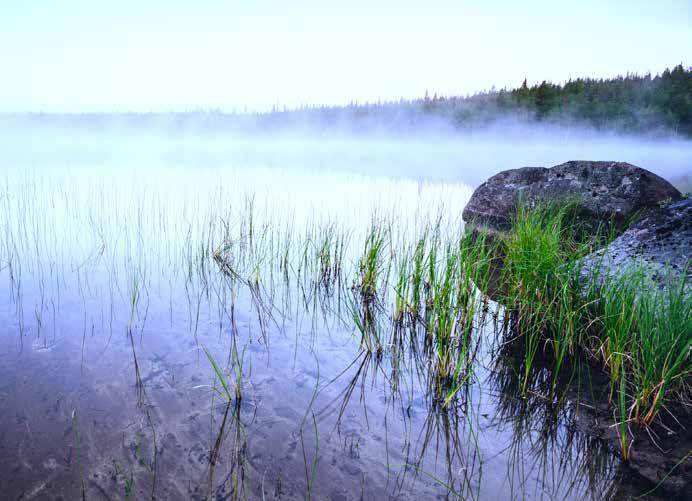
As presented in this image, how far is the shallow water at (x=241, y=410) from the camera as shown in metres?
1.77

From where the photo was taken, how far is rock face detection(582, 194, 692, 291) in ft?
9.78

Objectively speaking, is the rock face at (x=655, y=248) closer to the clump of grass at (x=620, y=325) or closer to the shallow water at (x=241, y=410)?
the clump of grass at (x=620, y=325)

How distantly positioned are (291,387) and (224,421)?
466 mm

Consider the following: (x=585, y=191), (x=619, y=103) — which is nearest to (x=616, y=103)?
(x=619, y=103)

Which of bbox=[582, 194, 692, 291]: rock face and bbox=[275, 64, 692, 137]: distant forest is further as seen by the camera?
bbox=[275, 64, 692, 137]: distant forest

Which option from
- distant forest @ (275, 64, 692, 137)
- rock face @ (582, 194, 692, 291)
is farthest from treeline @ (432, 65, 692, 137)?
rock face @ (582, 194, 692, 291)

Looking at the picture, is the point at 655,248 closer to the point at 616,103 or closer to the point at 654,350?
the point at 654,350

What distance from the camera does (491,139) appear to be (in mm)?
57125

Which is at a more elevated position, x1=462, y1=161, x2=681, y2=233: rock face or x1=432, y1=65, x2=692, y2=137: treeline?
x1=432, y1=65, x2=692, y2=137: treeline

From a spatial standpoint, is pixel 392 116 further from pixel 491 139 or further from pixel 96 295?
pixel 96 295

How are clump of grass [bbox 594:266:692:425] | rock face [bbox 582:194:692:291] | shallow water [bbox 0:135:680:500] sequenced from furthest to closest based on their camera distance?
rock face [bbox 582:194:692:291], clump of grass [bbox 594:266:692:425], shallow water [bbox 0:135:680:500]

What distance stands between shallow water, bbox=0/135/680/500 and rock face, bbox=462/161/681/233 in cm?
306

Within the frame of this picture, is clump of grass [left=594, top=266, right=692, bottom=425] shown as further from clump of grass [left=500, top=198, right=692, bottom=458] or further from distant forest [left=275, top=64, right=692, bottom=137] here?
distant forest [left=275, top=64, right=692, bottom=137]

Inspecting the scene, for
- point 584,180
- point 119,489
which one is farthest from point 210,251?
point 584,180
